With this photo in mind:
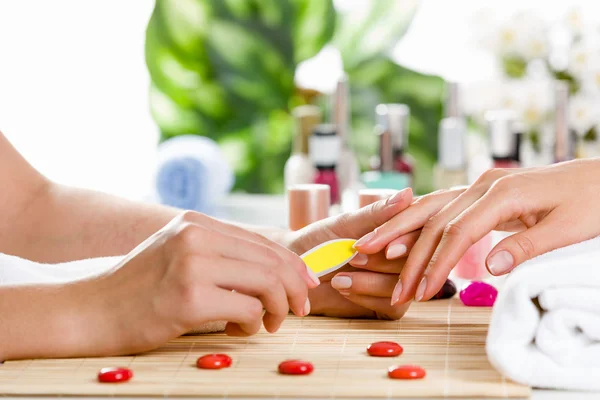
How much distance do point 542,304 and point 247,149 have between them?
67.4 inches

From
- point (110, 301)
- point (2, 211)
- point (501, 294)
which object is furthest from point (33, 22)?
point (501, 294)

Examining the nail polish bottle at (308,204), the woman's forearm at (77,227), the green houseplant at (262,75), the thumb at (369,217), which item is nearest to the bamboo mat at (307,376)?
the thumb at (369,217)

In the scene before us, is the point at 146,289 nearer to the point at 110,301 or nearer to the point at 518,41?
the point at 110,301

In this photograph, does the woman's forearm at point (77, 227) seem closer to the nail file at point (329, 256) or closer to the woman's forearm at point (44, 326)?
the nail file at point (329, 256)

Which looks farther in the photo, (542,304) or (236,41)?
(236,41)

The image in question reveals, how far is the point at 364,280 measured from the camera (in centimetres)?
95

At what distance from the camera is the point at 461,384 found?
686 mm

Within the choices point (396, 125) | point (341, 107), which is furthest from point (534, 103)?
point (341, 107)

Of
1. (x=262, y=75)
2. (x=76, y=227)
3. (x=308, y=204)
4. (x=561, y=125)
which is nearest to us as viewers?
(x=76, y=227)

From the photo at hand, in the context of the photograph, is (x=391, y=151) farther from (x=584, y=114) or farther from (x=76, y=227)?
(x=76, y=227)

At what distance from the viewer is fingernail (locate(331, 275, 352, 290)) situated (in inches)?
37.4

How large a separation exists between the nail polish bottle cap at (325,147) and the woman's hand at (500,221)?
84 centimetres

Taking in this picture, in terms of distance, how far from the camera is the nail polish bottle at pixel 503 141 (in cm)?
184

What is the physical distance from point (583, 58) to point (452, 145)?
35 cm
